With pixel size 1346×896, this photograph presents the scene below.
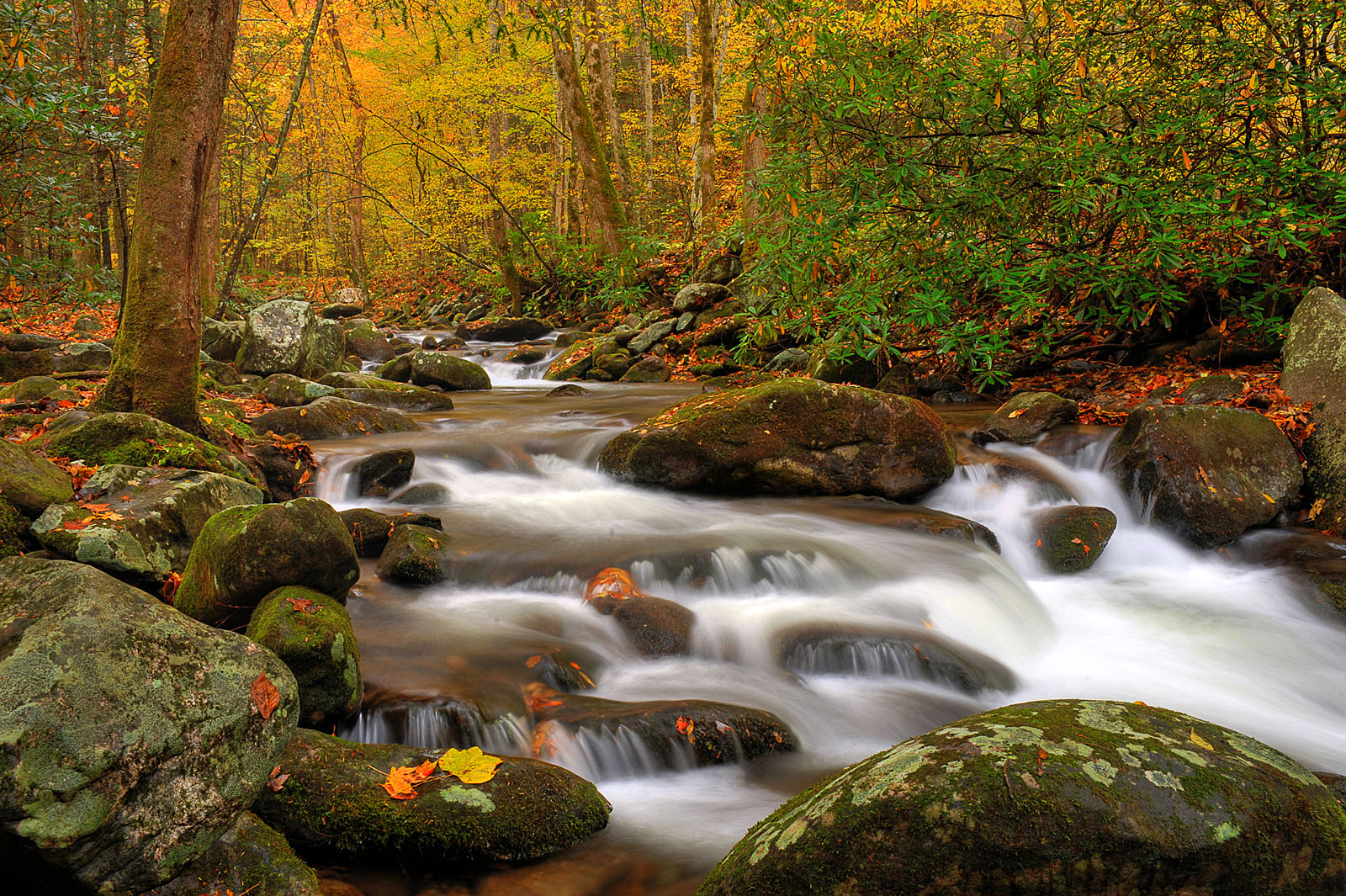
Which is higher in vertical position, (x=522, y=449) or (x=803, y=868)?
(x=803, y=868)

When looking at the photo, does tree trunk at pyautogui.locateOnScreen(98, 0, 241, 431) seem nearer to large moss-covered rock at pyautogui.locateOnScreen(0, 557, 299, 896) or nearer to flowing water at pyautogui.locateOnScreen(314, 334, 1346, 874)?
flowing water at pyautogui.locateOnScreen(314, 334, 1346, 874)

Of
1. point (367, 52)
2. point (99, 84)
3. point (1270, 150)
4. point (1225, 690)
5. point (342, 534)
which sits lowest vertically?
point (1225, 690)

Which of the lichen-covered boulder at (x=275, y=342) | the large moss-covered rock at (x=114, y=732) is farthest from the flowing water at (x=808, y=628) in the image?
the lichen-covered boulder at (x=275, y=342)

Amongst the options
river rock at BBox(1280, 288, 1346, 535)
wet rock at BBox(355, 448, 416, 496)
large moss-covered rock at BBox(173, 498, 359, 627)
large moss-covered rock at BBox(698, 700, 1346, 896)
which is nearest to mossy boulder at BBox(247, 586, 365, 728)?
large moss-covered rock at BBox(173, 498, 359, 627)

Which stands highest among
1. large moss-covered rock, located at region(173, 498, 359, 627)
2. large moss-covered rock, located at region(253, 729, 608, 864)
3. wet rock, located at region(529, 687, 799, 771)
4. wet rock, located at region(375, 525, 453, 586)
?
large moss-covered rock, located at region(173, 498, 359, 627)

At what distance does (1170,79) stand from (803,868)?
883 centimetres

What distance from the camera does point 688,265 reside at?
18.4 meters

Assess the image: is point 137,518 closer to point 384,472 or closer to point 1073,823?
point 384,472

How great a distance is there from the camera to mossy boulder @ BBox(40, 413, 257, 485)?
5.16m

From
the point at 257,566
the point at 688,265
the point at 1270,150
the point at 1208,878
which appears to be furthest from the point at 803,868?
the point at 688,265

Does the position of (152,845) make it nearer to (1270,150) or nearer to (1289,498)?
(1289,498)

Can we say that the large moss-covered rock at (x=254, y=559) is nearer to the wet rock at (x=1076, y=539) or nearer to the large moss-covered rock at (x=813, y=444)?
the large moss-covered rock at (x=813, y=444)

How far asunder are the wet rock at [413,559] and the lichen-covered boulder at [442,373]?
8.01 meters

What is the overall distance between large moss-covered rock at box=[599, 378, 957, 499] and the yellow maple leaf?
4.39 m
